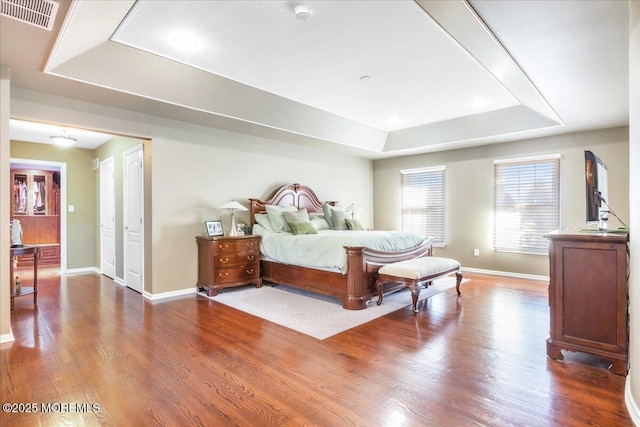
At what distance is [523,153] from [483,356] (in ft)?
14.4

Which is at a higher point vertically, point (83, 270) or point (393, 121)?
point (393, 121)

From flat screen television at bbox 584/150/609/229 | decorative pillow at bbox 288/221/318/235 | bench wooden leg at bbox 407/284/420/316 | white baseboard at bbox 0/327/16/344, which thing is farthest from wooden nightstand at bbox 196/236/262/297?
flat screen television at bbox 584/150/609/229

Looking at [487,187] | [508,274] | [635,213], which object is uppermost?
[487,187]

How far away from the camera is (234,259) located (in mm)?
4781

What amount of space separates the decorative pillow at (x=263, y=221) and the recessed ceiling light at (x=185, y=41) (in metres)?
2.74

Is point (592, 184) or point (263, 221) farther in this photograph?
point (263, 221)

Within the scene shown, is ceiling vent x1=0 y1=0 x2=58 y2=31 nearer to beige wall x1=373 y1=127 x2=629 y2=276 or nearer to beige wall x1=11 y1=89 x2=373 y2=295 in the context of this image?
beige wall x1=11 y1=89 x2=373 y2=295

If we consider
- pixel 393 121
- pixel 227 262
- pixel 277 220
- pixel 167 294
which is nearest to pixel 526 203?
pixel 393 121

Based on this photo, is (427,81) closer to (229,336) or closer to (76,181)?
(229,336)

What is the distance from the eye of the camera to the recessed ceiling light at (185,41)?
2.94 meters

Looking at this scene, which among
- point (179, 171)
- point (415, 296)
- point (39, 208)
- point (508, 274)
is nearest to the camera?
point (415, 296)

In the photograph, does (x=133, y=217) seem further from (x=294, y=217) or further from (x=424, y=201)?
(x=424, y=201)

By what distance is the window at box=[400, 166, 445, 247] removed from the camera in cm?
682

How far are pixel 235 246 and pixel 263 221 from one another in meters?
0.72
